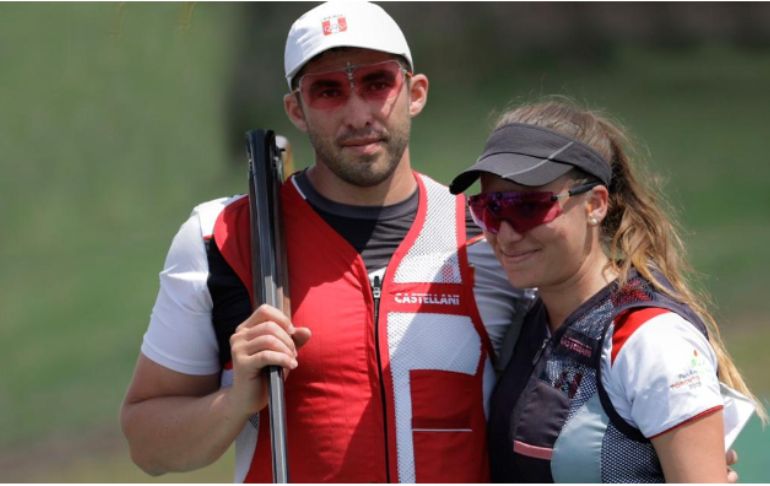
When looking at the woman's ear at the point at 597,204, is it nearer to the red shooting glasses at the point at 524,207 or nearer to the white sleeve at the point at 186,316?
the red shooting glasses at the point at 524,207

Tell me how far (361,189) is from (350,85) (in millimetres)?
261

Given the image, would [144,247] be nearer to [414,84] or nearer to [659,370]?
[414,84]

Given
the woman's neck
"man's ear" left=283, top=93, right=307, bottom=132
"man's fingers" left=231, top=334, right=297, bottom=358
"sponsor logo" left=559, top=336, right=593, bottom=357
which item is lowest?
"sponsor logo" left=559, top=336, right=593, bottom=357

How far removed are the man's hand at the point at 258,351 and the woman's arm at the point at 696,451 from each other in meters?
0.80

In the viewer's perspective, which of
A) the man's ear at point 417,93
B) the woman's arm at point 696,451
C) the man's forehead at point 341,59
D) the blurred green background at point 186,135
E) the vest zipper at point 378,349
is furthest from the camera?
the blurred green background at point 186,135

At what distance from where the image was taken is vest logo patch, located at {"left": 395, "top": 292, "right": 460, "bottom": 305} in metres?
2.64

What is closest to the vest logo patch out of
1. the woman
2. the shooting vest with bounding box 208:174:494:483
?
the shooting vest with bounding box 208:174:494:483

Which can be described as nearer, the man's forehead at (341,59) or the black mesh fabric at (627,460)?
the black mesh fabric at (627,460)

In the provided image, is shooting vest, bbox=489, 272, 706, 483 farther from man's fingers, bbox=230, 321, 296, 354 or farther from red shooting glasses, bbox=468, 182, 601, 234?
man's fingers, bbox=230, 321, 296, 354

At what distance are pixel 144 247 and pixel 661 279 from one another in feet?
19.6

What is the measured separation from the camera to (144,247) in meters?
7.89

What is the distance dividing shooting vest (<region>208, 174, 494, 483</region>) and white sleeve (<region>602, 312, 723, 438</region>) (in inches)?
17.9

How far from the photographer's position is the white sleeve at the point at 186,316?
2.55m

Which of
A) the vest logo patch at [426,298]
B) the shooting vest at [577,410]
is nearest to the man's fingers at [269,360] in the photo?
the vest logo patch at [426,298]
